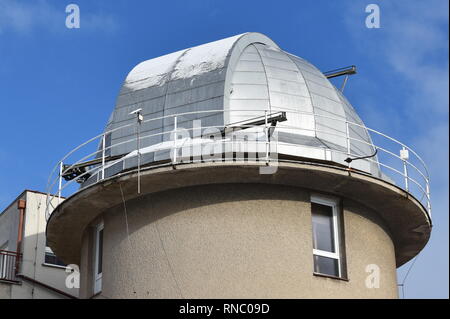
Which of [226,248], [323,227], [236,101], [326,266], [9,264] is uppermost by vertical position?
[236,101]

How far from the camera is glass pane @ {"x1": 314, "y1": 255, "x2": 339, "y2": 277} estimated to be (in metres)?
17.5

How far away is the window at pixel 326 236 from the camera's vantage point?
17.7 meters

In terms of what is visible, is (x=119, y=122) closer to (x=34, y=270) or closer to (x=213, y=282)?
(x=213, y=282)

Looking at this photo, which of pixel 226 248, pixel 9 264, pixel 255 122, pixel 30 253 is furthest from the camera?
pixel 30 253

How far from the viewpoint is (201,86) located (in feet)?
61.8

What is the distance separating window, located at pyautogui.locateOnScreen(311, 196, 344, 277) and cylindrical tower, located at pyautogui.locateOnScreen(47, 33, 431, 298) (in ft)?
0.09

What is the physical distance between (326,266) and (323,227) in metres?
0.84

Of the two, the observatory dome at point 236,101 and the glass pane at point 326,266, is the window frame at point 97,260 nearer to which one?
the observatory dome at point 236,101

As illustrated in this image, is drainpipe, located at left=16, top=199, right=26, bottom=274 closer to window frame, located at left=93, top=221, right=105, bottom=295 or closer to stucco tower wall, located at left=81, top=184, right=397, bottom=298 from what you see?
window frame, located at left=93, top=221, right=105, bottom=295

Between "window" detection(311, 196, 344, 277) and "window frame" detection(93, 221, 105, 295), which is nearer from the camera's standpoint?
"window" detection(311, 196, 344, 277)

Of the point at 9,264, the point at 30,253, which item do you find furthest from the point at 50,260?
the point at 9,264

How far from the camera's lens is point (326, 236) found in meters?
18.0

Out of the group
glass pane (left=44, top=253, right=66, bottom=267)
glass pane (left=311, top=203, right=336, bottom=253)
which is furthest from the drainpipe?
glass pane (left=311, top=203, right=336, bottom=253)

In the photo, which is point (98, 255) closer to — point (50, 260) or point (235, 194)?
point (235, 194)
